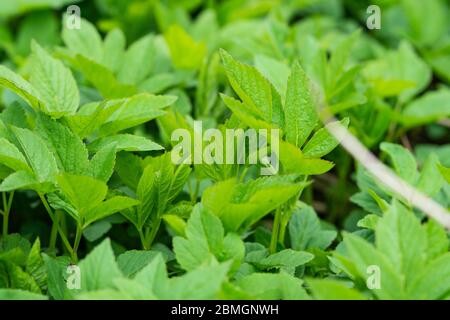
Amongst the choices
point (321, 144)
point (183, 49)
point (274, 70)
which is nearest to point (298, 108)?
point (321, 144)

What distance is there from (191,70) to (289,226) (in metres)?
0.57

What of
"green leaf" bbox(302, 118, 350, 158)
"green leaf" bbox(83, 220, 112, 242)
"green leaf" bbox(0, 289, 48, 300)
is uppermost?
"green leaf" bbox(302, 118, 350, 158)

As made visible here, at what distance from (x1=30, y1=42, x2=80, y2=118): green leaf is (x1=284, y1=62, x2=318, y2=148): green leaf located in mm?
408

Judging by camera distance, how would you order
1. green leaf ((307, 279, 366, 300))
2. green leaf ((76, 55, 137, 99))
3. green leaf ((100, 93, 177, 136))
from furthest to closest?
green leaf ((76, 55, 137, 99)) → green leaf ((100, 93, 177, 136)) → green leaf ((307, 279, 366, 300))

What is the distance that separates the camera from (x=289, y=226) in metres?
1.50

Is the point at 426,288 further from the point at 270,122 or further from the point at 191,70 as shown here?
the point at 191,70

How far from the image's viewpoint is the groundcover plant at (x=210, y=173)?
1125 millimetres

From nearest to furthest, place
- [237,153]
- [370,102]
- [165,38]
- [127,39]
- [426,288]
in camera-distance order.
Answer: [426,288] < [237,153] < [370,102] < [165,38] < [127,39]

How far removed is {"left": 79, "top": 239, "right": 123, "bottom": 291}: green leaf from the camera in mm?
1118

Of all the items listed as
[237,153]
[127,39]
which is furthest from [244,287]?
[127,39]

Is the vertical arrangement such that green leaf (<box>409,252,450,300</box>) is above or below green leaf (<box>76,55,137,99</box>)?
below

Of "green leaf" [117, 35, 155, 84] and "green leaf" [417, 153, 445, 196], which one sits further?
"green leaf" [117, 35, 155, 84]

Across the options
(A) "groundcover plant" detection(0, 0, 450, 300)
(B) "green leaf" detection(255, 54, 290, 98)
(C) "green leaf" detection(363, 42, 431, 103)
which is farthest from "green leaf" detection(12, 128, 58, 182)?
(C) "green leaf" detection(363, 42, 431, 103)

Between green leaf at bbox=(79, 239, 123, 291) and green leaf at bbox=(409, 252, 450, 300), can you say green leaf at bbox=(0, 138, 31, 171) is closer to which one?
green leaf at bbox=(79, 239, 123, 291)
